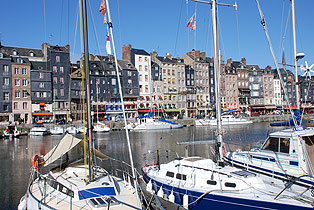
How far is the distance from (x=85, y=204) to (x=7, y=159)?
80.2 feet

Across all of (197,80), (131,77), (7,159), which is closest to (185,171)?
(7,159)

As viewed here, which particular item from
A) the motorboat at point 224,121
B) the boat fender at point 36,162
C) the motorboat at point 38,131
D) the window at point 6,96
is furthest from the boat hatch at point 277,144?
the window at point 6,96

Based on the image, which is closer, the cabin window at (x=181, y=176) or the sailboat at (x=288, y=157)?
the cabin window at (x=181, y=176)

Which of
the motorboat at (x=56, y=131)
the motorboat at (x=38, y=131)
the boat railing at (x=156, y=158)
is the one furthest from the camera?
the motorboat at (x=56, y=131)

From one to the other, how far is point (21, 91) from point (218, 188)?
6615cm

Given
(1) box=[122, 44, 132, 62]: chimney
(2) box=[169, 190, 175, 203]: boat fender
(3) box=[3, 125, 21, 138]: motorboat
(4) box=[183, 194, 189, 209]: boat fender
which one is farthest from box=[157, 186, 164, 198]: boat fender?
(1) box=[122, 44, 132, 62]: chimney

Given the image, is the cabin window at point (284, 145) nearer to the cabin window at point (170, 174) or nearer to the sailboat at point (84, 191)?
the cabin window at point (170, 174)

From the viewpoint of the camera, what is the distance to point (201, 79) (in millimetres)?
98938

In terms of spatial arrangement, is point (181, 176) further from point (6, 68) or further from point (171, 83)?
point (171, 83)

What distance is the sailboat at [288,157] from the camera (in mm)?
15188

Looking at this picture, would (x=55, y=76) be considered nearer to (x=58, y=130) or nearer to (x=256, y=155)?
(x=58, y=130)

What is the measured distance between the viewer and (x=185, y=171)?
15.4 m

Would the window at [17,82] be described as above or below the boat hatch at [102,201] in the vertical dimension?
above

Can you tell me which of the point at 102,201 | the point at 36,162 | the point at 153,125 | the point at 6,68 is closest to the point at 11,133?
the point at 6,68
